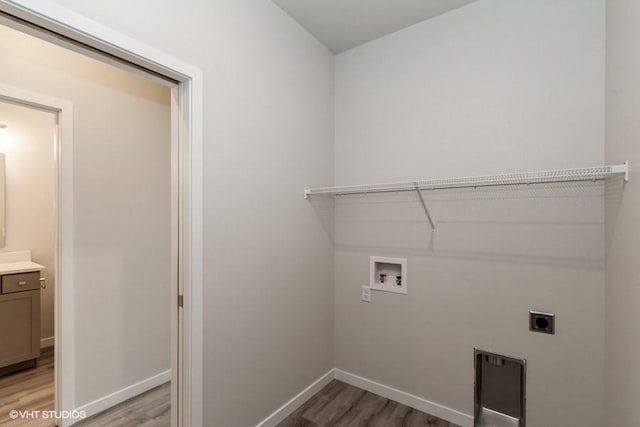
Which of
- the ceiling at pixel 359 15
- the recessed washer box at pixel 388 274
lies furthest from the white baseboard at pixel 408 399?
the ceiling at pixel 359 15

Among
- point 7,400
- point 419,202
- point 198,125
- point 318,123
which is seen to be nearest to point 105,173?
point 198,125

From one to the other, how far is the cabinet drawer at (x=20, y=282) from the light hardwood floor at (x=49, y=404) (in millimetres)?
723

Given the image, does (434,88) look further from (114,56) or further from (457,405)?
(457,405)

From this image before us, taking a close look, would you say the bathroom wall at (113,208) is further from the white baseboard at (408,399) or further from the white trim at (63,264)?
the white baseboard at (408,399)

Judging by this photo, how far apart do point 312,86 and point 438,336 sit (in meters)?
1.97

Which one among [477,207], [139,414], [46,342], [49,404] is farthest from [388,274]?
[46,342]

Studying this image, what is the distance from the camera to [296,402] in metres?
2.12

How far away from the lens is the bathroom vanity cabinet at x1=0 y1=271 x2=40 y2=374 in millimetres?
2580

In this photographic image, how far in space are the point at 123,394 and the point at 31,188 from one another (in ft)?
7.55

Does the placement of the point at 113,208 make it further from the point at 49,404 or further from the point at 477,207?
the point at 477,207

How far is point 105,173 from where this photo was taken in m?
2.17

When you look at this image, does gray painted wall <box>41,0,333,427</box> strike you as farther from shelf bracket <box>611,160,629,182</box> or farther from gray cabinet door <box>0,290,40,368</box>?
gray cabinet door <box>0,290,40,368</box>

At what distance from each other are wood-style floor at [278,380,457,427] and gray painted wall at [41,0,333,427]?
0.16m

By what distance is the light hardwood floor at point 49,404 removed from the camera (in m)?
1.99
